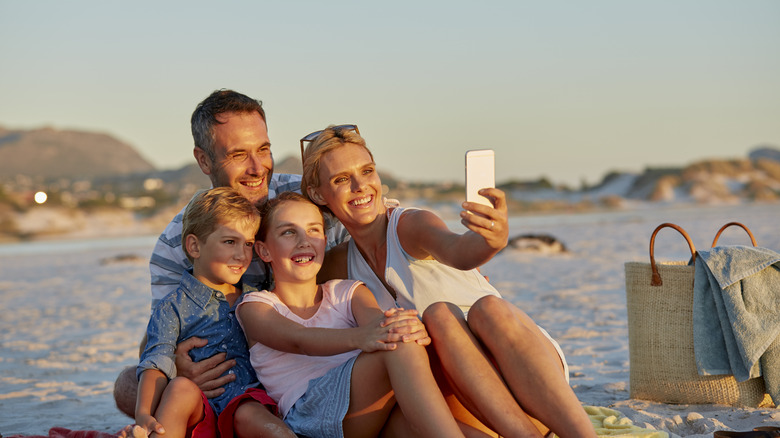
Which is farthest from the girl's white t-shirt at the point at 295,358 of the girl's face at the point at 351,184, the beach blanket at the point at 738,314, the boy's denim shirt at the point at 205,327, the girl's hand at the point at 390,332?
the beach blanket at the point at 738,314

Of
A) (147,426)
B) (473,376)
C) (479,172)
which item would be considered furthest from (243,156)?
(473,376)

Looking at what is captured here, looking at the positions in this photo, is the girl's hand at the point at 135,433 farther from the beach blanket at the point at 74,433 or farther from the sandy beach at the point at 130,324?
the sandy beach at the point at 130,324

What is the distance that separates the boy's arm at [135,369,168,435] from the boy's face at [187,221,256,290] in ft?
1.80

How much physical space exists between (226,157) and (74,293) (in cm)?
807

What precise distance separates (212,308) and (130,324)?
5.43m

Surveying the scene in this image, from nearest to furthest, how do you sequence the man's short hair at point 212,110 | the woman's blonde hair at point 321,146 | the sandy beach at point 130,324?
the woman's blonde hair at point 321,146 < the man's short hair at point 212,110 < the sandy beach at point 130,324

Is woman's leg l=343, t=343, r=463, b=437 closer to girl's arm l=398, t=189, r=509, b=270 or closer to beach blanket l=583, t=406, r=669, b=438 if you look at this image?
girl's arm l=398, t=189, r=509, b=270

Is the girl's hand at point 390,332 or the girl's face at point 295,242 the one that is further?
the girl's face at point 295,242

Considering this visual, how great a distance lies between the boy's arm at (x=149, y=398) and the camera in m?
3.01

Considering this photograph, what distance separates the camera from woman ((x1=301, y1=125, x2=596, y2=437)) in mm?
2887

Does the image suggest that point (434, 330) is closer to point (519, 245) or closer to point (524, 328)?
point (524, 328)

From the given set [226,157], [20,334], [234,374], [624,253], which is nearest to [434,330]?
[234,374]

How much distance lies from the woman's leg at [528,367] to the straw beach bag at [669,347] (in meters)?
1.60

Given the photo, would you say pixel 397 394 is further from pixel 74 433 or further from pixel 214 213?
pixel 74 433
